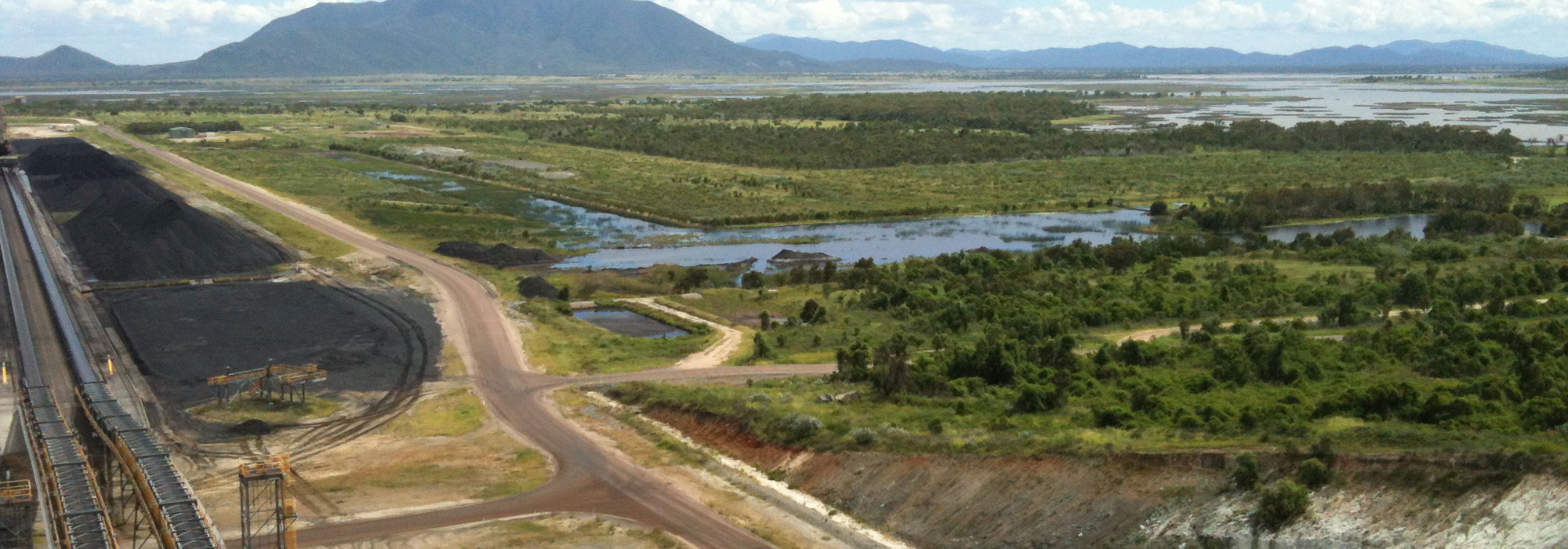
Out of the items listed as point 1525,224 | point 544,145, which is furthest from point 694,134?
point 1525,224

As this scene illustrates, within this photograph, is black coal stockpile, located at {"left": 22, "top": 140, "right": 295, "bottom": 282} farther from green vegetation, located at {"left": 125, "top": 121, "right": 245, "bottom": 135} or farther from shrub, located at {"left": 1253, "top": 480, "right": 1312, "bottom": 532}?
green vegetation, located at {"left": 125, "top": 121, "right": 245, "bottom": 135}

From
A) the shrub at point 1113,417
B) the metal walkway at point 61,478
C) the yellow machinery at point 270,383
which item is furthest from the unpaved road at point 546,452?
the shrub at point 1113,417

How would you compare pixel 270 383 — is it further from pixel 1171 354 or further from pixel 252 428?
pixel 1171 354

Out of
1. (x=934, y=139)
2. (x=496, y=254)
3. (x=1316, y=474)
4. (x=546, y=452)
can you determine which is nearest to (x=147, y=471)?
(x=546, y=452)

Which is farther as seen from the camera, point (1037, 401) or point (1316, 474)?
point (1037, 401)

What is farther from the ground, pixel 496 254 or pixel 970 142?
pixel 496 254

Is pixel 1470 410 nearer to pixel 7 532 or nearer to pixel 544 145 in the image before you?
pixel 7 532

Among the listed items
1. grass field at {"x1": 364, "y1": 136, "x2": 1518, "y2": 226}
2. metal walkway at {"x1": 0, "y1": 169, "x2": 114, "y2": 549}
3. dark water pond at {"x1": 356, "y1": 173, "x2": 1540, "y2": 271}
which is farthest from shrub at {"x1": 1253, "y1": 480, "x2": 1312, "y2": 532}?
grass field at {"x1": 364, "y1": 136, "x2": 1518, "y2": 226}
